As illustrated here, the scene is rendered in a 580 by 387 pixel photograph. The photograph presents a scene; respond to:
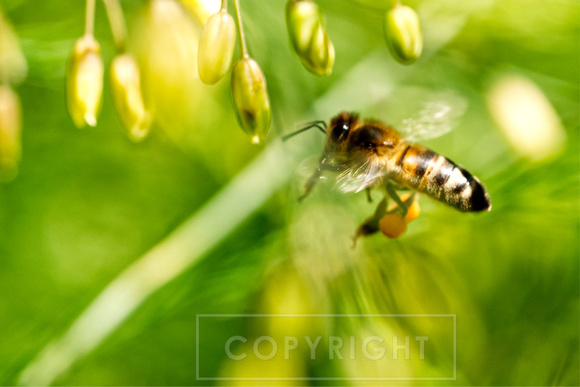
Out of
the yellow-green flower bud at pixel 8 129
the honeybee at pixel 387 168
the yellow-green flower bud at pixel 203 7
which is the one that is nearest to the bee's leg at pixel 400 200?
the honeybee at pixel 387 168

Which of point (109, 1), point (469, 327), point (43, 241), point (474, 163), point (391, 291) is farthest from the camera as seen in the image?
point (43, 241)

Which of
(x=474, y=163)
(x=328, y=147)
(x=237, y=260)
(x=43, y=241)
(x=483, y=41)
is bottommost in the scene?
(x=237, y=260)

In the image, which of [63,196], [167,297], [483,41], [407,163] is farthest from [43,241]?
[483,41]

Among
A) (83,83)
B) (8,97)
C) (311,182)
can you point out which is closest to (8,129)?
(8,97)

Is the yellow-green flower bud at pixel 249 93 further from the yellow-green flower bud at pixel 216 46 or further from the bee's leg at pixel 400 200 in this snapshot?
the bee's leg at pixel 400 200

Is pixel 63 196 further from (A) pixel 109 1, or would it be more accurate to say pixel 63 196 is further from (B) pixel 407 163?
(B) pixel 407 163
